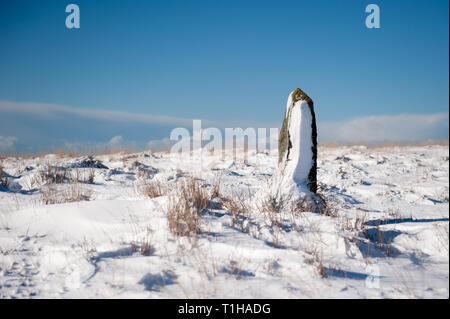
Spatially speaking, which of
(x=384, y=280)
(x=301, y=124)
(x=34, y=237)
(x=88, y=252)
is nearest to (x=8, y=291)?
(x=88, y=252)

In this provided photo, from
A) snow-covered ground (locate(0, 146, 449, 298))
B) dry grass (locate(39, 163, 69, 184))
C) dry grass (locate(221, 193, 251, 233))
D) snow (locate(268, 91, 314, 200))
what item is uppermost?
snow (locate(268, 91, 314, 200))

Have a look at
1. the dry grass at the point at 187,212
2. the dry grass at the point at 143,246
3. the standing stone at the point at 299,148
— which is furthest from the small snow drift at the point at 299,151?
the dry grass at the point at 143,246

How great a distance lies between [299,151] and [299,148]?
0.04 metres

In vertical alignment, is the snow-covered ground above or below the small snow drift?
below

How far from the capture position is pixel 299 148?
134 inches

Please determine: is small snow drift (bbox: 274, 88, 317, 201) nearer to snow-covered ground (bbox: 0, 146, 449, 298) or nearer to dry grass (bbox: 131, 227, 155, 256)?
snow-covered ground (bbox: 0, 146, 449, 298)

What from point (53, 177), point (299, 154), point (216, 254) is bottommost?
point (216, 254)

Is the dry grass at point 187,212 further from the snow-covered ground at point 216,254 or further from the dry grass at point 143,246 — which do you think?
the dry grass at point 143,246

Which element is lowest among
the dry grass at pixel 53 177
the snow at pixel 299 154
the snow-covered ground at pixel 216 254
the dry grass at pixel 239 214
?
the snow-covered ground at pixel 216 254

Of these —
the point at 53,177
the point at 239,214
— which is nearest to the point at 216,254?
the point at 239,214

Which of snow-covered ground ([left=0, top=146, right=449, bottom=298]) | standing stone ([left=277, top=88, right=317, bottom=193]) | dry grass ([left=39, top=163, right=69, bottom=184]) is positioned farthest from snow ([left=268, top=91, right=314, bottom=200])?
dry grass ([left=39, top=163, right=69, bottom=184])

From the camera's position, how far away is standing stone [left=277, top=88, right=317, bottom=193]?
11.2ft

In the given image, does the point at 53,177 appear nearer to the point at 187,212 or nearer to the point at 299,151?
the point at 187,212

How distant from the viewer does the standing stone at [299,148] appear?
342 centimetres
